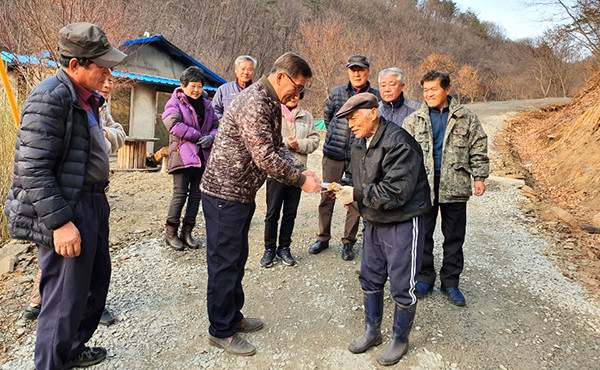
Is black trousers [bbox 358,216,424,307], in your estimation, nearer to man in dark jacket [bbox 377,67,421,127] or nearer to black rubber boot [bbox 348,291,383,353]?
black rubber boot [bbox 348,291,383,353]

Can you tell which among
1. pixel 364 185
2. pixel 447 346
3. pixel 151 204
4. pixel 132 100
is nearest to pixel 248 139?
pixel 364 185

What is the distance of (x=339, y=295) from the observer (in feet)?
11.8

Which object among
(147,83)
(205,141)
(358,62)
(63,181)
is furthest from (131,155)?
(63,181)

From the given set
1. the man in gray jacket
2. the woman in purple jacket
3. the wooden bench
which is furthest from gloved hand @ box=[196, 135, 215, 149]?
the wooden bench

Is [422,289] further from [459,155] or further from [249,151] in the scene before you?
[249,151]

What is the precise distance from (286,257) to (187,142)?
5.50 feet

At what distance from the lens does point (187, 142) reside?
4.19 m

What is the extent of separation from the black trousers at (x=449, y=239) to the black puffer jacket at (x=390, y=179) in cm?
86

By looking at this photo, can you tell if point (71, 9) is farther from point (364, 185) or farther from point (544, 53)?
point (544, 53)

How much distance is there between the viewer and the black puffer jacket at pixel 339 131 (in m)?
4.25

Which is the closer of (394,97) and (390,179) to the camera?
(390,179)

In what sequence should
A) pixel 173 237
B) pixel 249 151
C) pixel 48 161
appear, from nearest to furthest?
1. pixel 48 161
2. pixel 249 151
3. pixel 173 237

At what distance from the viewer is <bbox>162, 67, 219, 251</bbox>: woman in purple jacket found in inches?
163

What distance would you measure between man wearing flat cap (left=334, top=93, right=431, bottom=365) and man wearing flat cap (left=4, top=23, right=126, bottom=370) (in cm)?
152
